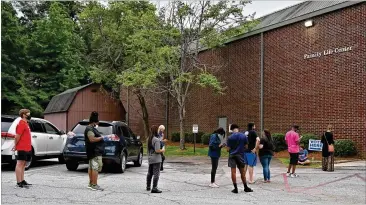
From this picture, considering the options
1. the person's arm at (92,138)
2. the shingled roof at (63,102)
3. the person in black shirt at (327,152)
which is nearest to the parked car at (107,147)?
the person's arm at (92,138)

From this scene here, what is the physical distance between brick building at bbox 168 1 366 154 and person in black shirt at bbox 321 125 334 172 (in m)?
4.79

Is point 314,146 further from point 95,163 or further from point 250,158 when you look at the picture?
point 95,163

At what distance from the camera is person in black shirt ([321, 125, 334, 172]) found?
15719mm

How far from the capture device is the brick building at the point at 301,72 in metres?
20.6

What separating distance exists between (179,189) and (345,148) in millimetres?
11395

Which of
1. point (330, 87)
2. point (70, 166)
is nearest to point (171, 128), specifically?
point (330, 87)

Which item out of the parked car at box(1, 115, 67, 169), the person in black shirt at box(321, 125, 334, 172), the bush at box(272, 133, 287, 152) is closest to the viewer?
the parked car at box(1, 115, 67, 169)

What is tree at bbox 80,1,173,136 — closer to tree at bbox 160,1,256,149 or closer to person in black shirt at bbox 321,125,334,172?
tree at bbox 160,1,256,149

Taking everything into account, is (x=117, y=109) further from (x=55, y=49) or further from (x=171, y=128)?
(x=55, y=49)

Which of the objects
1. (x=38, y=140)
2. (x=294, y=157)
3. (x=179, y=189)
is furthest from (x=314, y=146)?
(x=38, y=140)

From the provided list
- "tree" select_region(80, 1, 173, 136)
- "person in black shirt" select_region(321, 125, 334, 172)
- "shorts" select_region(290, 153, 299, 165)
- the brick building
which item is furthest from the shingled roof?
"shorts" select_region(290, 153, 299, 165)

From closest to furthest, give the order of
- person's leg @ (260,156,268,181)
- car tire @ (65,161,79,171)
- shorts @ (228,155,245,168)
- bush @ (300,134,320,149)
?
shorts @ (228,155,245,168) < person's leg @ (260,156,268,181) < car tire @ (65,161,79,171) < bush @ (300,134,320,149)

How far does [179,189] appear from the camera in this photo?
1116cm

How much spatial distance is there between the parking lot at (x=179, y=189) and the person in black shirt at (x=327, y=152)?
39 centimetres
